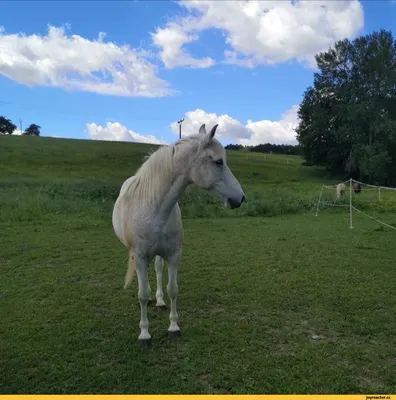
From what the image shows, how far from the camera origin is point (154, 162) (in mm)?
4008

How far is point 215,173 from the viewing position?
3.70 m

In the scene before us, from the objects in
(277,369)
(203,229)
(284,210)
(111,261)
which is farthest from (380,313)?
(284,210)

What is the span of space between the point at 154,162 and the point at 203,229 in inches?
327

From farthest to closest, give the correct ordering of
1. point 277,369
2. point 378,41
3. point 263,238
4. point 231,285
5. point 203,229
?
1. point 378,41
2. point 203,229
3. point 263,238
4. point 231,285
5. point 277,369

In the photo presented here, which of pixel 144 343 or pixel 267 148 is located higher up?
pixel 267 148

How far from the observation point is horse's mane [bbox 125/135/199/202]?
3906mm

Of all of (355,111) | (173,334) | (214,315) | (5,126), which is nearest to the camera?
(173,334)

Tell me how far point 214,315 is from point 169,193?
6.49 feet

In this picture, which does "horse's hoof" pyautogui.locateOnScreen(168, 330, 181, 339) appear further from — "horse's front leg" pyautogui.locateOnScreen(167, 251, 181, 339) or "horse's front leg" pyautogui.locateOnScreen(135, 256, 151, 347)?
"horse's front leg" pyautogui.locateOnScreen(135, 256, 151, 347)

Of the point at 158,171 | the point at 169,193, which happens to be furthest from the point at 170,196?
the point at 158,171

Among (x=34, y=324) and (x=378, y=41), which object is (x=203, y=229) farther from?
(x=378, y=41)

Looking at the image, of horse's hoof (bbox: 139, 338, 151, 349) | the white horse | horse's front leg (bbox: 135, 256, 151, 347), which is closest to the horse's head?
the white horse

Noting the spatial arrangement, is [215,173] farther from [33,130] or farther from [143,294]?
[33,130]

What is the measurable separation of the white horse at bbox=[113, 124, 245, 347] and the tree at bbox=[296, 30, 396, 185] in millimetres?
37529
